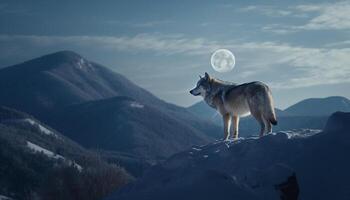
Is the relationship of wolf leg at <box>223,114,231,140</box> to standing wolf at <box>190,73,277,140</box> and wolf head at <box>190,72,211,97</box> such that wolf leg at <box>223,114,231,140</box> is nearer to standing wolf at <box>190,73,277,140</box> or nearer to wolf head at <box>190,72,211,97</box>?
standing wolf at <box>190,73,277,140</box>

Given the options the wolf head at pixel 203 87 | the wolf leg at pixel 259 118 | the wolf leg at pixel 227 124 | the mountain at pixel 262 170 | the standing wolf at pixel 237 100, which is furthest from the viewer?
the wolf head at pixel 203 87

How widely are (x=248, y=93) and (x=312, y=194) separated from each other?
614 centimetres

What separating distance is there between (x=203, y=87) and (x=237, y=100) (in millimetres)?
3545

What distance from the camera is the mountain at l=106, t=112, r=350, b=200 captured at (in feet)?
52.2

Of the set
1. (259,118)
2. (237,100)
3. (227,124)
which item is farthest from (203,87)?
(259,118)

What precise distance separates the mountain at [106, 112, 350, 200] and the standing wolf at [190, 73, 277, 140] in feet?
5.05

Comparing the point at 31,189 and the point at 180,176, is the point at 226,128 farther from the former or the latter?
the point at 31,189

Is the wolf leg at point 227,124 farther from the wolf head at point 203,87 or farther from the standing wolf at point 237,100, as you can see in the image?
the wolf head at point 203,87

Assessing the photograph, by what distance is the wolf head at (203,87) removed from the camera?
81.2 ft

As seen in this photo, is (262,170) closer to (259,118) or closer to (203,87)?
(259,118)

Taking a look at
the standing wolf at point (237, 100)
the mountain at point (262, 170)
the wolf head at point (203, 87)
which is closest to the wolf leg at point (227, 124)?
the standing wolf at point (237, 100)

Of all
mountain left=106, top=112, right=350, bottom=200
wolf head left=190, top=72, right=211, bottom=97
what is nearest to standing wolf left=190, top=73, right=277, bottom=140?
wolf head left=190, top=72, right=211, bottom=97

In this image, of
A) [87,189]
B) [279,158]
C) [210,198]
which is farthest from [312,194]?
[87,189]

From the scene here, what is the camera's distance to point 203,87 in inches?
983
